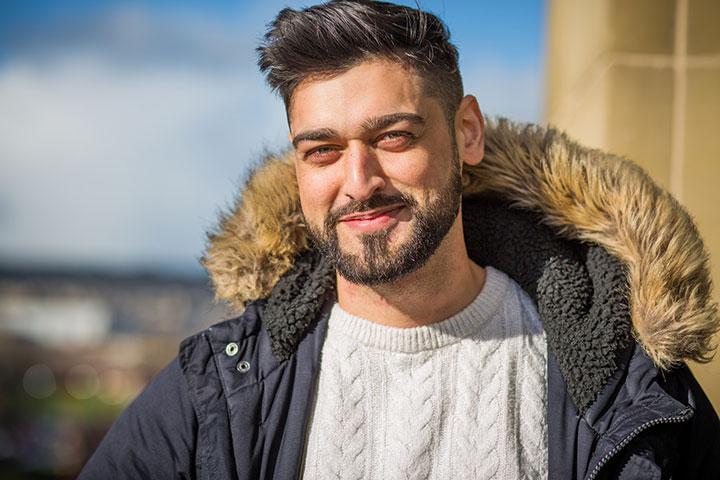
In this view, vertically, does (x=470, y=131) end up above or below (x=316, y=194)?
above

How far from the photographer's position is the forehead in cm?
230

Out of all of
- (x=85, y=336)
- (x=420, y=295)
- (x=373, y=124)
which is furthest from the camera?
(x=85, y=336)

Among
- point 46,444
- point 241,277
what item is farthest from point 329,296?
point 46,444

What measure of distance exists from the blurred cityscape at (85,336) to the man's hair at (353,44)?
1693 inches

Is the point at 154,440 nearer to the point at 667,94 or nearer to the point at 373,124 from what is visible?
the point at 373,124

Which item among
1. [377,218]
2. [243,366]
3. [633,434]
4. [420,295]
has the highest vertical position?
[377,218]

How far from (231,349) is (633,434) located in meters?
1.16

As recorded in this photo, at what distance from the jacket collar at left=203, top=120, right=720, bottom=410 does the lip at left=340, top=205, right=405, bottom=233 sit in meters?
0.32

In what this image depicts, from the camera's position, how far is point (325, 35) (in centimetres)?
236

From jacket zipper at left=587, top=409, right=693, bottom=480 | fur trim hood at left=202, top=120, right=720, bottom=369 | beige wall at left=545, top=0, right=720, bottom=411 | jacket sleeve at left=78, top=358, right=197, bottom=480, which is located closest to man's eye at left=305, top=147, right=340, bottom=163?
fur trim hood at left=202, top=120, right=720, bottom=369

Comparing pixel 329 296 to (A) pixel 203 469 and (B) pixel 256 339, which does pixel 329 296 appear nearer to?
(B) pixel 256 339

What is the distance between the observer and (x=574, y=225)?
101 inches

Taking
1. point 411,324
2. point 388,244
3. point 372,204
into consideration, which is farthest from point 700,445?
point 372,204

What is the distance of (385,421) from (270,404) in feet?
1.13
